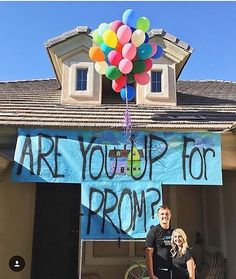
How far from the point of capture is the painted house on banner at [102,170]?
5957 mm

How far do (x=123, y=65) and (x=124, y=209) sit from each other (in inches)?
91.0

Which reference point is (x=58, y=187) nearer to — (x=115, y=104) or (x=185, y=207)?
(x=115, y=104)

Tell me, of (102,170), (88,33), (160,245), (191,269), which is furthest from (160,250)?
(88,33)

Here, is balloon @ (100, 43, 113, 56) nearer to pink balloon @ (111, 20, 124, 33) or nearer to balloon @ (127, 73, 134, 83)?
pink balloon @ (111, 20, 124, 33)

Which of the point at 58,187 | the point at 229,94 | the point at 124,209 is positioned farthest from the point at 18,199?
the point at 229,94

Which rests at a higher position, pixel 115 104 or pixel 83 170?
pixel 115 104

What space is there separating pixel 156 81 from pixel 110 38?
98.8 inches

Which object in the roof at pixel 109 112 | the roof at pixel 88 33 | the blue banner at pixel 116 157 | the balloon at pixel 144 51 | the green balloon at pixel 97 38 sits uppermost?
the roof at pixel 88 33

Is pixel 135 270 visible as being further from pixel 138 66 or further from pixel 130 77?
pixel 138 66

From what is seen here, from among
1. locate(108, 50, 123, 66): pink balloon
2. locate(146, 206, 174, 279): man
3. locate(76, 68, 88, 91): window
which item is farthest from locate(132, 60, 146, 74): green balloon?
locate(146, 206, 174, 279): man

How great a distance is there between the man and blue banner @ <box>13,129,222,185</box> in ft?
4.85

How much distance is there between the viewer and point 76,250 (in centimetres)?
723

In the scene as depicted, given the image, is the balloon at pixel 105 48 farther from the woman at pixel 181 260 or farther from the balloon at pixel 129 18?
the woman at pixel 181 260

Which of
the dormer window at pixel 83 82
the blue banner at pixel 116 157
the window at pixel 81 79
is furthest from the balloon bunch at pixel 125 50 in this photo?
the window at pixel 81 79
